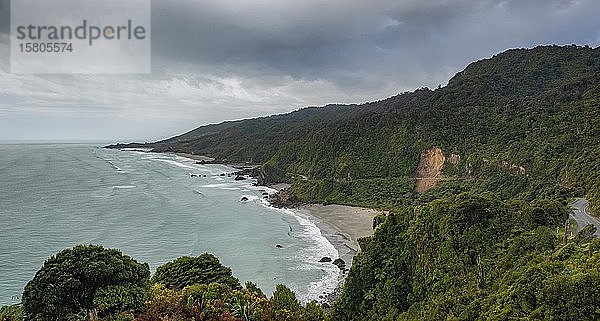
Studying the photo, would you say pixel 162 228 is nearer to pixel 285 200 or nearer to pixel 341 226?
pixel 341 226

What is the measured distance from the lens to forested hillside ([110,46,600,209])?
3853 centimetres

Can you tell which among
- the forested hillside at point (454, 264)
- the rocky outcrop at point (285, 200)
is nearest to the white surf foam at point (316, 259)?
the forested hillside at point (454, 264)

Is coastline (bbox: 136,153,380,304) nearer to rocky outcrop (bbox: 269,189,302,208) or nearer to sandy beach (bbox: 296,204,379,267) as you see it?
sandy beach (bbox: 296,204,379,267)

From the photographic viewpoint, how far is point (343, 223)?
4119cm

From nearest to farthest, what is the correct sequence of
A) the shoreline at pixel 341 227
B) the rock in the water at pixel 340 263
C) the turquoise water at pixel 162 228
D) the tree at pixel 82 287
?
the tree at pixel 82 287
the shoreline at pixel 341 227
the turquoise water at pixel 162 228
the rock in the water at pixel 340 263

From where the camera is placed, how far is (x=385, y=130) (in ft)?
219

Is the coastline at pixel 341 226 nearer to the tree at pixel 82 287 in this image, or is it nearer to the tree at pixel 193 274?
the tree at pixel 193 274

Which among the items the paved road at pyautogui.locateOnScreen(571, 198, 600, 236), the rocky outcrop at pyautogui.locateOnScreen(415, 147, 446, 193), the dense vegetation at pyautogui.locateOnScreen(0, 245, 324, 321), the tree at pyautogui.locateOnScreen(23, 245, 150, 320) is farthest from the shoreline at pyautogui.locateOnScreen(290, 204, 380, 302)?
the paved road at pyautogui.locateOnScreen(571, 198, 600, 236)

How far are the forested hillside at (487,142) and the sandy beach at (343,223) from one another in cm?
360

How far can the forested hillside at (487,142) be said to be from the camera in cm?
3853

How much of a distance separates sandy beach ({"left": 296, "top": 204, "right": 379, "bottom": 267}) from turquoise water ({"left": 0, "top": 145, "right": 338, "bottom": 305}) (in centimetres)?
109

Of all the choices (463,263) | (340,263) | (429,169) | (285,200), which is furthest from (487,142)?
(463,263)

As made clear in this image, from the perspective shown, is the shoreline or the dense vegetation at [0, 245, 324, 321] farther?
the shoreline

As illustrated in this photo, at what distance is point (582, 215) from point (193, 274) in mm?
20676
